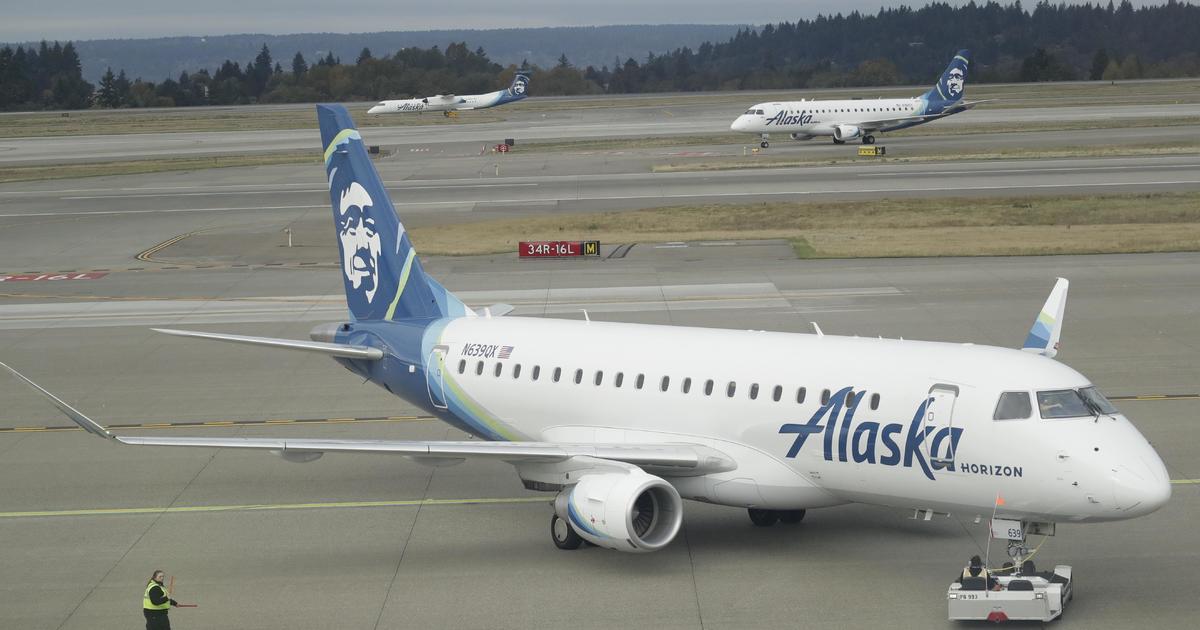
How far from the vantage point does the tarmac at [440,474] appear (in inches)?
824

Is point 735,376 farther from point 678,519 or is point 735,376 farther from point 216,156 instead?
point 216,156

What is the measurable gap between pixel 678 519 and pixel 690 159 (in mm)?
86339

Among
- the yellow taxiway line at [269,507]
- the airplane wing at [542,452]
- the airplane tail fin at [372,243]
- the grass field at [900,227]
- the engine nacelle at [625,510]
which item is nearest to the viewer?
the engine nacelle at [625,510]

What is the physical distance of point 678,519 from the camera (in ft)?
70.9

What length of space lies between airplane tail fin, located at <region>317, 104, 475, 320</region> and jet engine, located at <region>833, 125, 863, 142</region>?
90.1 metres

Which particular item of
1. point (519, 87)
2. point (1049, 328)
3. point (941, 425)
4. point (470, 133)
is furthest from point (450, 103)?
point (941, 425)

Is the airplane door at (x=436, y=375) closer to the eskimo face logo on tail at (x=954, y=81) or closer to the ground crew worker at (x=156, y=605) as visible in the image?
the ground crew worker at (x=156, y=605)

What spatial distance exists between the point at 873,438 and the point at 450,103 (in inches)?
6931

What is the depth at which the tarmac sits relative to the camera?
2092 cm

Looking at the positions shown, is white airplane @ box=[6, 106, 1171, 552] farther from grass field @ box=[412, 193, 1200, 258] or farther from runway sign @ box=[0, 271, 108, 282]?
runway sign @ box=[0, 271, 108, 282]

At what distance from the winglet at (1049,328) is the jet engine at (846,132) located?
299ft

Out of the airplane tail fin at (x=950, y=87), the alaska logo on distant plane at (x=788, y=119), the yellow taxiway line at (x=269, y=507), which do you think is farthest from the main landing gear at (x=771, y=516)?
the airplane tail fin at (x=950, y=87)

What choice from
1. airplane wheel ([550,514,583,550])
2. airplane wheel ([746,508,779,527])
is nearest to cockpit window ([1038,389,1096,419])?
airplane wheel ([746,508,779,527])

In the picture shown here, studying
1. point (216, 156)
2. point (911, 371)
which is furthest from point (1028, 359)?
point (216, 156)
